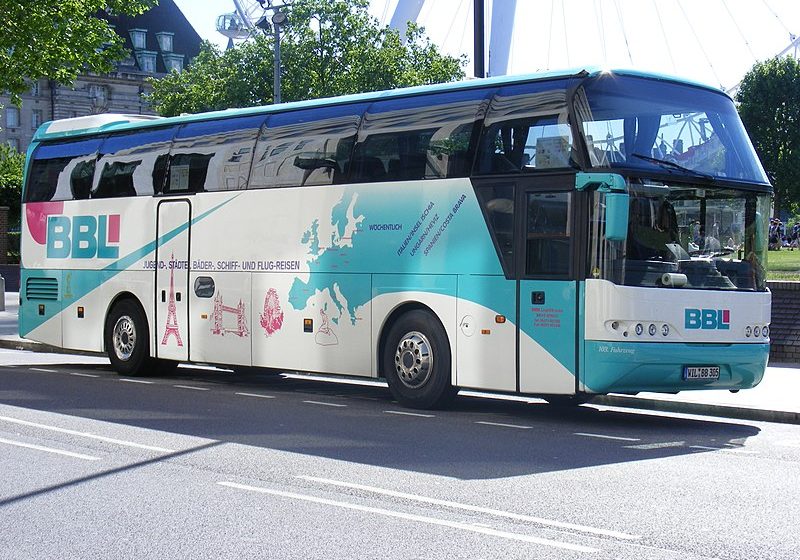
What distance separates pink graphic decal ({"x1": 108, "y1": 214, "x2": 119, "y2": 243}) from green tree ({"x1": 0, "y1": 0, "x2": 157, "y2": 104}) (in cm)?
1635

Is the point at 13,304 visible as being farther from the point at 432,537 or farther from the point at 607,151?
the point at 432,537

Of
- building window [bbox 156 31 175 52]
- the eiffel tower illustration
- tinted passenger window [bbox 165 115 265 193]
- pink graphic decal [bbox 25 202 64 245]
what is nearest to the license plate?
tinted passenger window [bbox 165 115 265 193]

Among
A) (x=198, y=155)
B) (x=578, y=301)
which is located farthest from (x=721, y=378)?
(x=198, y=155)

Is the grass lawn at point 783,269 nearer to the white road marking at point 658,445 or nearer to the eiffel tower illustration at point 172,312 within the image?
the eiffel tower illustration at point 172,312

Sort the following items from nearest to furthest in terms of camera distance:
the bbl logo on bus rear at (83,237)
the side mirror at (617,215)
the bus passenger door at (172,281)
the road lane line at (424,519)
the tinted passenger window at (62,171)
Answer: the road lane line at (424,519) < the side mirror at (617,215) < the bus passenger door at (172,281) < the bbl logo on bus rear at (83,237) < the tinted passenger window at (62,171)

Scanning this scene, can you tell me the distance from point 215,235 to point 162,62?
9895 cm

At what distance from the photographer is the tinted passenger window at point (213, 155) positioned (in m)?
16.7

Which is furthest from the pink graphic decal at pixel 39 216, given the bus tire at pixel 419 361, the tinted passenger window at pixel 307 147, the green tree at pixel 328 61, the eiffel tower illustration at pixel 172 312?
the green tree at pixel 328 61

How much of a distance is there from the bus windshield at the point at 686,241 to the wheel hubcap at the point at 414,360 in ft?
7.99

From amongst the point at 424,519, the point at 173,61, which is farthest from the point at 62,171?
the point at 173,61

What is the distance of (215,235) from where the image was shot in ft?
56.1

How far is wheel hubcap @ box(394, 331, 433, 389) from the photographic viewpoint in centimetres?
1417

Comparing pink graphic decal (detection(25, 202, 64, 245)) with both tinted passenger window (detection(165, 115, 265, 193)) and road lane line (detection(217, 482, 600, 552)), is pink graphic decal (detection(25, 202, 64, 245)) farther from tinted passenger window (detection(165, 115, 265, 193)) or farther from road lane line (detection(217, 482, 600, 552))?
road lane line (detection(217, 482, 600, 552))

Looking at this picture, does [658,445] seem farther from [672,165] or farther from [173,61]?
[173,61]
